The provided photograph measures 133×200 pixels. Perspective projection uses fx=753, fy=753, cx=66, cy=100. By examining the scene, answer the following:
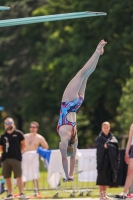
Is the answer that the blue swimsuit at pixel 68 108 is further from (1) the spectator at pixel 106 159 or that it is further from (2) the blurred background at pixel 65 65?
(2) the blurred background at pixel 65 65

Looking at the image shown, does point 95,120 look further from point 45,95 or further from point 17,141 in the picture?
point 17,141

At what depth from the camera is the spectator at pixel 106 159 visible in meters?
17.2

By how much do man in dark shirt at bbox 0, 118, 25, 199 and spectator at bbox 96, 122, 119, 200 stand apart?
186 centimetres

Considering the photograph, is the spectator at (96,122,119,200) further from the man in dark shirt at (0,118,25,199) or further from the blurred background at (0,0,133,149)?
the blurred background at (0,0,133,149)

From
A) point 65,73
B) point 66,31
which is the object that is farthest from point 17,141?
point 66,31

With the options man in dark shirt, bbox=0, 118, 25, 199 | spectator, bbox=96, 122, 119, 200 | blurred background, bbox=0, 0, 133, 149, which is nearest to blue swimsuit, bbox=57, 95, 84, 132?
spectator, bbox=96, 122, 119, 200

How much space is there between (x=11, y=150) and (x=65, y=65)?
28327mm


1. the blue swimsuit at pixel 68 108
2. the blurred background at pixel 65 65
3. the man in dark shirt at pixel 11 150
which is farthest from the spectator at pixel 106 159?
the blurred background at pixel 65 65

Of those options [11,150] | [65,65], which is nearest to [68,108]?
[11,150]

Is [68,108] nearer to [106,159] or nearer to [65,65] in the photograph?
[106,159]

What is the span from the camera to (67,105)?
12.0m

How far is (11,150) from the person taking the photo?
58.0 ft

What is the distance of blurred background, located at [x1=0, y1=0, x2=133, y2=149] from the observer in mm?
41594

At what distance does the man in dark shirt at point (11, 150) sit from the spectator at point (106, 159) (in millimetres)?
1857
